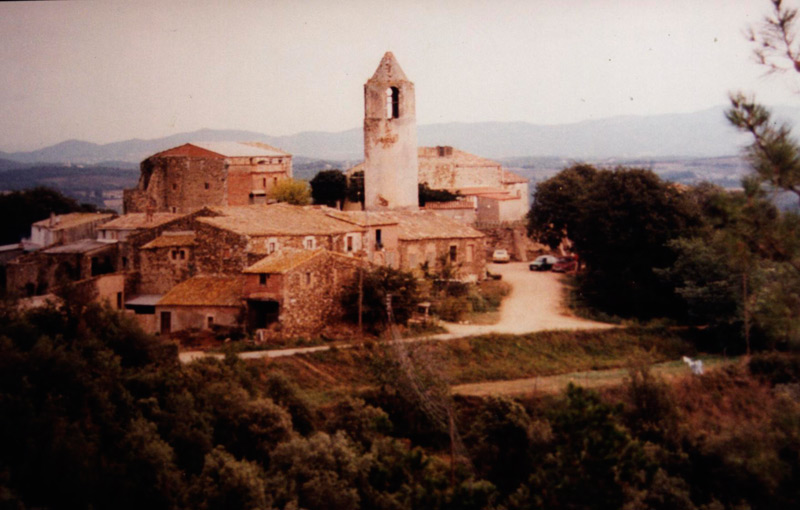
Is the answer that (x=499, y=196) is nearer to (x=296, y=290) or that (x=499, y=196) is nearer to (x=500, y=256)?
(x=500, y=256)

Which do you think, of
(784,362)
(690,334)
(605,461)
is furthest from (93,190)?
(605,461)

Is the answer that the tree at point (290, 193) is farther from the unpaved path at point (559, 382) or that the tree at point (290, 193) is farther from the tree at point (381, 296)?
the unpaved path at point (559, 382)

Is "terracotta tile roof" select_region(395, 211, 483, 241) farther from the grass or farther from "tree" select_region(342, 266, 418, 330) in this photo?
the grass

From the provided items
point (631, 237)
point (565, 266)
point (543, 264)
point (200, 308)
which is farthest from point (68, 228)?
point (631, 237)

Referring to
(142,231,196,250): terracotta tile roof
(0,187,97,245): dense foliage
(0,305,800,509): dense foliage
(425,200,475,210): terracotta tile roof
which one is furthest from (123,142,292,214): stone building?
(0,305,800,509): dense foliage

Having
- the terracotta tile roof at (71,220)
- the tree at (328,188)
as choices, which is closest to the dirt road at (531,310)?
the tree at (328,188)
